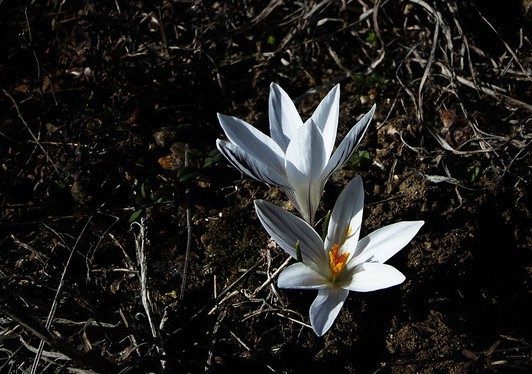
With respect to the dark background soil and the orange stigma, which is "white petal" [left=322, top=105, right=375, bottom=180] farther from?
the dark background soil

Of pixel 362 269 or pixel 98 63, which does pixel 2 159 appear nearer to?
pixel 98 63

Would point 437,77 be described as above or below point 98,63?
below

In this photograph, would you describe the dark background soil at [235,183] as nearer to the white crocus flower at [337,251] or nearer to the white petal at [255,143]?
the white crocus flower at [337,251]

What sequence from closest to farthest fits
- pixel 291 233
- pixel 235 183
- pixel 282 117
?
pixel 291 233, pixel 282 117, pixel 235 183

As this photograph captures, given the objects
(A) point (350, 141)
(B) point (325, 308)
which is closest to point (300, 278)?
(B) point (325, 308)

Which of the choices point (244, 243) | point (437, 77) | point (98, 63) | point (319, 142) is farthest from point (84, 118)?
point (437, 77)

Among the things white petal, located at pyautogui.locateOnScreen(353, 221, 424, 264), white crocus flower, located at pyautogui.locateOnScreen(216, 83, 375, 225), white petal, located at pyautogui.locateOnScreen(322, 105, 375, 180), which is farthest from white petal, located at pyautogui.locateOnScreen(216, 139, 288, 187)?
white petal, located at pyautogui.locateOnScreen(353, 221, 424, 264)

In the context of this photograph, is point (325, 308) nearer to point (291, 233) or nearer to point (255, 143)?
point (291, 233)

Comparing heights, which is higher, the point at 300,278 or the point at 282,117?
the point at 282,117
